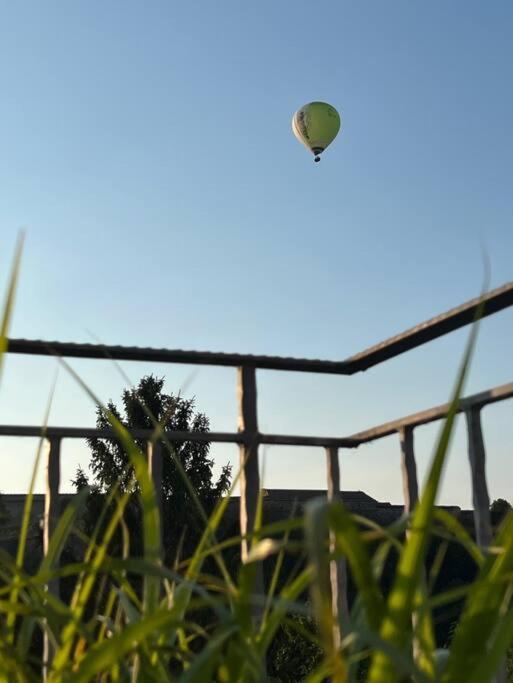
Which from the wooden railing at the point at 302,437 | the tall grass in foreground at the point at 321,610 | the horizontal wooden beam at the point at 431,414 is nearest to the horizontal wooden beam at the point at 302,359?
the wooden railing at the point at 302,437

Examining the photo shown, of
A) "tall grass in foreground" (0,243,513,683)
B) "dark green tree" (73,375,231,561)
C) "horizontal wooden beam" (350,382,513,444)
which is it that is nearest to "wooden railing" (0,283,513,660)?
"horizontal wooden beam" (350,382,513,444)

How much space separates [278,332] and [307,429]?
0.81 meters

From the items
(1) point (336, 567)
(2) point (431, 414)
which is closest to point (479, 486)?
(2) point (431, 414)

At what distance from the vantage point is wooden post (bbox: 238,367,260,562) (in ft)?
8.63

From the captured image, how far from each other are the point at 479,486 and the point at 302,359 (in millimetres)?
723

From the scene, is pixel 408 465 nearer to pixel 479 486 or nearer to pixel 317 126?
pixel 479 486

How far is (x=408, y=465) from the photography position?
2.58 m

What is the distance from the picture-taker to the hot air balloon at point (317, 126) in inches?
520

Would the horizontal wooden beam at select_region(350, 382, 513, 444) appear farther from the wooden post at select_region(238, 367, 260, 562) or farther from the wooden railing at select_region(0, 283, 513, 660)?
the wooden post at select_region(238, 367, 260, 562)

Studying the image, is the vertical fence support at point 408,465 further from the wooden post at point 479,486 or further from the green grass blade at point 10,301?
the green grass blade at point 10,301

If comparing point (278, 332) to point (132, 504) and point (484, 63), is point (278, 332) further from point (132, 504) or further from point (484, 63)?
point (132, 504)

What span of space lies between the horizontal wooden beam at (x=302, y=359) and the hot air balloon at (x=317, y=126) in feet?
34.9

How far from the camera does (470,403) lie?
2.21m

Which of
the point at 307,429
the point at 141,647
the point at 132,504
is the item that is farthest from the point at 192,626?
the point at 132,504
